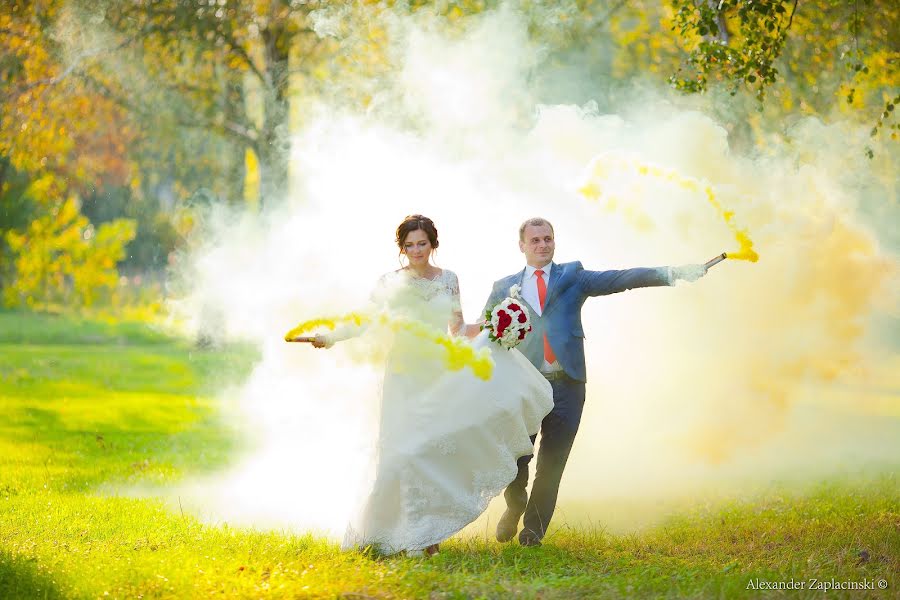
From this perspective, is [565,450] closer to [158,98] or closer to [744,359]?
[744,359]

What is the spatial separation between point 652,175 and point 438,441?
10.7ft

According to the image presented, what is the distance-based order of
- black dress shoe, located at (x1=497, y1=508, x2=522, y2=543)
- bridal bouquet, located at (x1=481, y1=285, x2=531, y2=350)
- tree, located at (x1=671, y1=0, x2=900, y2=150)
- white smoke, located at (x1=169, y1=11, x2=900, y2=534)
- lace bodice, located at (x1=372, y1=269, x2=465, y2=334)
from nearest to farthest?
bridal bouquet, located at (x1=481, y1=285, x2=531, y2=350), lace bodice, located at (x1=372, y1=269, x2=465, y2=334), black dress shoe, located at (x1=497, y1=508, x2=522, y2=543), tree, located at (x1=671, y1=0, x2=900, y2=150), white smoke, located at (x1=169, y1=11, x2=900, y2=534)

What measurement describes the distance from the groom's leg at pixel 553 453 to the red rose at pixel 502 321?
674 mm

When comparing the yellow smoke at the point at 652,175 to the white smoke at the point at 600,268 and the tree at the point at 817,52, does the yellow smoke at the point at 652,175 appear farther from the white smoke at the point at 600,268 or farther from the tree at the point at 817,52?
the tree at the point at 817,52

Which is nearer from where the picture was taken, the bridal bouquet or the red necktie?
the bridal bouquet

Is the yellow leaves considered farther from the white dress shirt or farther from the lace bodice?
the white dress shirt

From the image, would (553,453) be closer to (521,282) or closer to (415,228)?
(521,282)

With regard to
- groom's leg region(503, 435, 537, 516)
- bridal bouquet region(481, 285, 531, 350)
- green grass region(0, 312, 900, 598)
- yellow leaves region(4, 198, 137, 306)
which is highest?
yellow leaves region(4, 198, 137, 306)

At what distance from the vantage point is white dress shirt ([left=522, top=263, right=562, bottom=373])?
7004 mm

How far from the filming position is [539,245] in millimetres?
7059

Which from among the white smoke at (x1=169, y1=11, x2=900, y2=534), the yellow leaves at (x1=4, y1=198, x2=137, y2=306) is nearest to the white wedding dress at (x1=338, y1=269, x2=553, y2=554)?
the white smoke at (x1=169, y1=11, x2=900, y2=534)

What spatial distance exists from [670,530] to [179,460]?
556 cm

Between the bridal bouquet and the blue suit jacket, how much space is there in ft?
1.19

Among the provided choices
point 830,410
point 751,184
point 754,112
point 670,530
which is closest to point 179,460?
point 670,530
